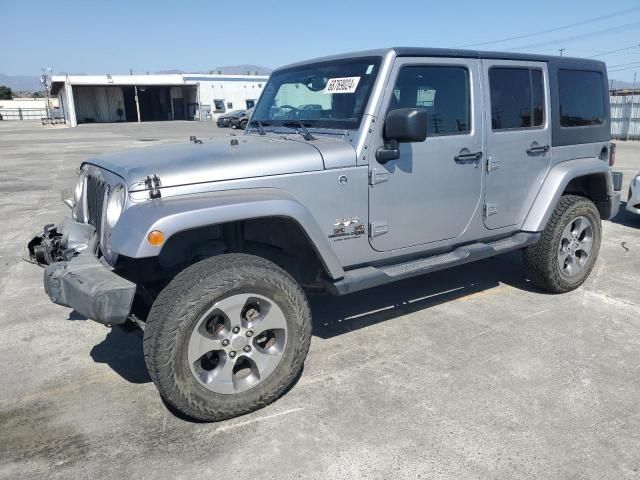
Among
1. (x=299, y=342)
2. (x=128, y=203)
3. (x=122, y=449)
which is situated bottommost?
(x=122, y=449)

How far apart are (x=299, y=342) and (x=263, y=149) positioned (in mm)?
1209

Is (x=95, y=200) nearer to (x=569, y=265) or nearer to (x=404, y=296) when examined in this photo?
(x=404, y=296)

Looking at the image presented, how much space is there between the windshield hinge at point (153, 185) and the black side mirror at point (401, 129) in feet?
4.66

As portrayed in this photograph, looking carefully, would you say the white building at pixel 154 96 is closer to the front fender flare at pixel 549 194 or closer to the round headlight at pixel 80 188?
the front fender flare at pixel 549 194

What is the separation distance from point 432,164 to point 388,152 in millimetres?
487

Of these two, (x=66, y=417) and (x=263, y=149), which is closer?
(x=66, y=417)

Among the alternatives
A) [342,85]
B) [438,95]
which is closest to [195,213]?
[342,85]

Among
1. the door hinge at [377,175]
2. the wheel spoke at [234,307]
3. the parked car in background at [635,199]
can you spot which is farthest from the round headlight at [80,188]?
the parked car in background at [635,199]

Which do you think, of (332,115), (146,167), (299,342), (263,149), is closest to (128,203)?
(146,167)

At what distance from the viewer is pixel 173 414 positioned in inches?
122

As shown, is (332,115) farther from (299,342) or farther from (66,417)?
(66,417)

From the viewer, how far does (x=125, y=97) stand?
2245 inches

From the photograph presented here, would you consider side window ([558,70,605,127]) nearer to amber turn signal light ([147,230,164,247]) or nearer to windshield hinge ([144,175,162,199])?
windshield hinge ([144,175,162,199])

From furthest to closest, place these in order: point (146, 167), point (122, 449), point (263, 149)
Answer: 1. point (263, 149)
2. point (146, 167)
3. point (122, 449)
